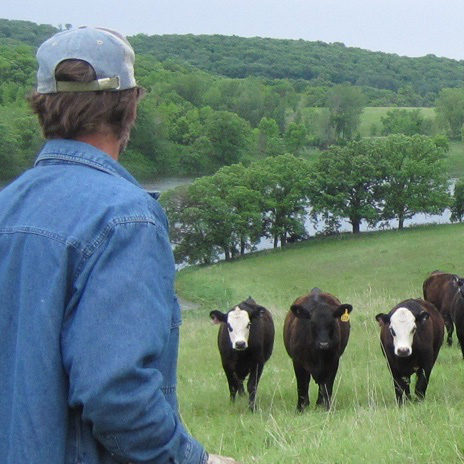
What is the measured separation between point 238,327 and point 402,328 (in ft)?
7.84

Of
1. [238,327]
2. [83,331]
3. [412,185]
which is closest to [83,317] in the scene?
[83,331]

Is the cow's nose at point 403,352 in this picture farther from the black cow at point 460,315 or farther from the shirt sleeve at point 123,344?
A: the shirt sleeve at point 123,344

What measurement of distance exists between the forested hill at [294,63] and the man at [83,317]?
176079 millimetres

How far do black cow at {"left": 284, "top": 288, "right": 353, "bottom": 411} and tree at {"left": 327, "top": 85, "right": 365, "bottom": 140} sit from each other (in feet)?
372

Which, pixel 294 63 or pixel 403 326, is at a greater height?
pixel 294 63

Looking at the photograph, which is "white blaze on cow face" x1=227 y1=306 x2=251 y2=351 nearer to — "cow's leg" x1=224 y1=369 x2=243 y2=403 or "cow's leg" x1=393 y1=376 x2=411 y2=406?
"cow's leg" x1=224 y1=369 x2=243 y2=403

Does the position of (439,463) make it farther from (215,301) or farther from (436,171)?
(436,171)

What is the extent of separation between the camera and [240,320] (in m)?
11.8

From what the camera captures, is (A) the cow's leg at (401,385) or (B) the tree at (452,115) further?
(B) the tree at (452,115)

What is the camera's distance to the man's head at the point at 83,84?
247 cm

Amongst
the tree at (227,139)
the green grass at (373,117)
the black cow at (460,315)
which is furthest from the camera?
the green grass at (373,117)

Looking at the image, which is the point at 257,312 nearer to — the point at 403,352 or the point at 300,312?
the point at 300,312

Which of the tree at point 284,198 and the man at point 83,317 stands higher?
the man at point 83,317

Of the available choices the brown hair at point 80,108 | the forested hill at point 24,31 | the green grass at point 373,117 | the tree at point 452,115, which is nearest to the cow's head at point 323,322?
the brown hair at point 80,108
